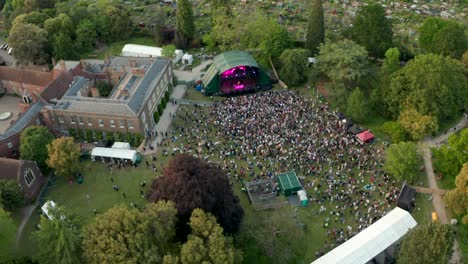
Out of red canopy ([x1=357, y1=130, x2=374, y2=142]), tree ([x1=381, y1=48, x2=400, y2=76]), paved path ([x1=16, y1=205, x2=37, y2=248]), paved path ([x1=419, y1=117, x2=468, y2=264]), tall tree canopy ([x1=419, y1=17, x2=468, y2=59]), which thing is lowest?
paved path ([x1=16, y1=205, x2=37, y2=248])

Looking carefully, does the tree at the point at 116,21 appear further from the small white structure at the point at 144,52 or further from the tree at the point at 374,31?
the tree at the point at 374,31

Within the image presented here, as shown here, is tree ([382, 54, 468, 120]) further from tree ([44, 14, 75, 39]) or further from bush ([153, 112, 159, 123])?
tree ([44, 14, 75, 39])

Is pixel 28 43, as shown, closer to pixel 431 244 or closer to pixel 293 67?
pixel 293 67

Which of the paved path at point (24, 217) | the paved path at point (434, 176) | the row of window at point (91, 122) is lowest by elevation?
the paved path at point (24, 217)

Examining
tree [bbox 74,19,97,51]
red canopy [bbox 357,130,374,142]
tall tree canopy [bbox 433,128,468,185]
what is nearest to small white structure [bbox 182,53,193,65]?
tree [bbox 74,19,97,51]

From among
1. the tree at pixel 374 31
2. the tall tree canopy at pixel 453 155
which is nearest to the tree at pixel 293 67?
the tree at pixel 374 31
